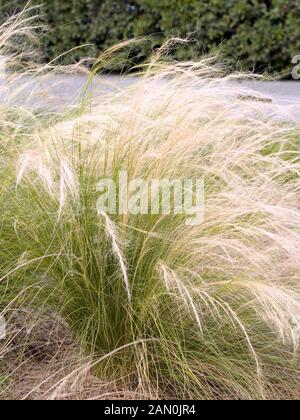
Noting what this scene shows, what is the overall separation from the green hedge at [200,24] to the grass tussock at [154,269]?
4619mm

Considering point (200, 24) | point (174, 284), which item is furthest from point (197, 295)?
point (200, 24)

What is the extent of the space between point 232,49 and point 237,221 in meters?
5.65

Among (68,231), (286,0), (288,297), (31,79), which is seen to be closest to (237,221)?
(288,297)

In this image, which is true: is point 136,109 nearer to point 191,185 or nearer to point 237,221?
point 191,185

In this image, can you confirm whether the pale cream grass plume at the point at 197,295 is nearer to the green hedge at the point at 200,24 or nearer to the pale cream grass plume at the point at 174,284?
the pale cream grass plume at the point at 174,284

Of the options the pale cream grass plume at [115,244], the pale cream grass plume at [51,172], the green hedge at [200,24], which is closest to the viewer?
the pale cream grass plume at [115,244]

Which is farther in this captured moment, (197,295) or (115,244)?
(197,295)

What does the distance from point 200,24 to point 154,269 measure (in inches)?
232

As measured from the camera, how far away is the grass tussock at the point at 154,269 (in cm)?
268

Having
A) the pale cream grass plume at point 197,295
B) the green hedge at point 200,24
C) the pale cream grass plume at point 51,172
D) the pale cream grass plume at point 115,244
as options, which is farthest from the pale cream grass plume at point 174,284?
the green hedge at point 200,24

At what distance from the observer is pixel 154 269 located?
2.71 metres

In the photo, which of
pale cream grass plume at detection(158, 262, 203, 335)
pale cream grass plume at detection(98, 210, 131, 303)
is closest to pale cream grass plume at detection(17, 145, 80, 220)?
pale cream grass plume at detection(98, 210, 131, 303)

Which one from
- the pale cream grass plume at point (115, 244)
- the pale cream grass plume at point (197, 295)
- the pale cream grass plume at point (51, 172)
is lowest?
the pale cream grass plume at point (197, 295)

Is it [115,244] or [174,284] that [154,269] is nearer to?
[174,284]
